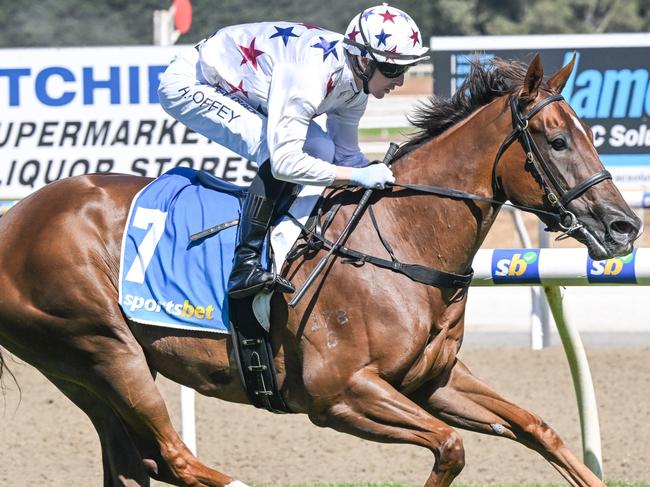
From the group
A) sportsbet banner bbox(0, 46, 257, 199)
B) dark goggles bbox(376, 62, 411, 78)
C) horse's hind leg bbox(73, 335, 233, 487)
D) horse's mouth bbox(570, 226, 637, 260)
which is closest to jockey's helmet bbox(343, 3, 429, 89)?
dark goggles bbox(376, 62, 411, 78)

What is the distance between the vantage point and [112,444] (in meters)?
4.63

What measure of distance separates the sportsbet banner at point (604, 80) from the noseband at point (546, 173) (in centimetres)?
460

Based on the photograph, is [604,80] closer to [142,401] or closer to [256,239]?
[256,239]

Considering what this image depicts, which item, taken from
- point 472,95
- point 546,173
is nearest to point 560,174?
point 546,173

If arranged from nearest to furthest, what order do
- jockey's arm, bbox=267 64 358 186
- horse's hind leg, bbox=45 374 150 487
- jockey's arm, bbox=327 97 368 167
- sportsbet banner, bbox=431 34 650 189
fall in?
1. jockey's arm, bbox=267 64 358 186
2. jockey's arm, bbox=327 97 368 167
3. horse's hind leg, bbox=45 374 150 487
4. sportsbet banner, bbox=431 34 650 189

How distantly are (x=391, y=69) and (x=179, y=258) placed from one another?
3.33 ft

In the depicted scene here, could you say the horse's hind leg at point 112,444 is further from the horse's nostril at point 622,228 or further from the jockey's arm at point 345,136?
the horse's nostril at point 622,228

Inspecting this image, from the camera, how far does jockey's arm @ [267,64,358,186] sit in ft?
13.0

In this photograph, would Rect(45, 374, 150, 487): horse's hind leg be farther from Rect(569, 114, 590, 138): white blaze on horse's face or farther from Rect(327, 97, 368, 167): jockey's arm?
Rect(569, 114, 590, 138): white blaze on horse's face

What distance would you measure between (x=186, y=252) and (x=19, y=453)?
244cm

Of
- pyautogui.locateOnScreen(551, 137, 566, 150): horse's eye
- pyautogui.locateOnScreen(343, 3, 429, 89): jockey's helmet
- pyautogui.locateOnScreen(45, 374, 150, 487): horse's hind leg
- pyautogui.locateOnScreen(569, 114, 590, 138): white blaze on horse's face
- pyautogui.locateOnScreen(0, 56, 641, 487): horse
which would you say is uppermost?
pyautogui.locateOnScreen(343, 3, 429, 89): jockey's helmet

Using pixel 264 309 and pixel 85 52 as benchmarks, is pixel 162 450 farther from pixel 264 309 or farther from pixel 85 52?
pixel 85 52

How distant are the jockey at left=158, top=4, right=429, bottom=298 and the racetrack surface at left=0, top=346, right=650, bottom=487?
81.6 inches

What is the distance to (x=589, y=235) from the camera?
377cm
